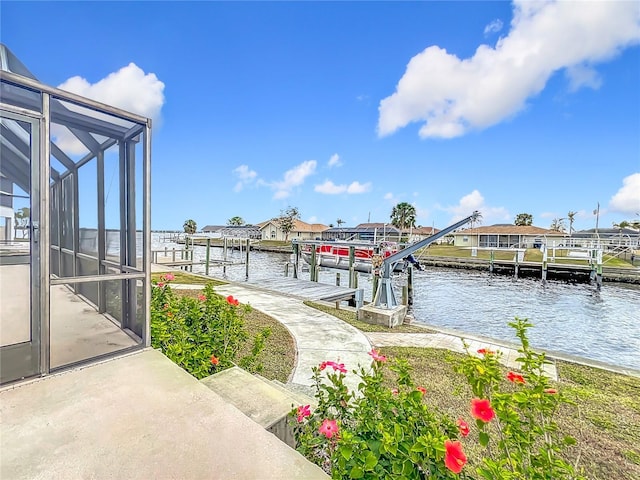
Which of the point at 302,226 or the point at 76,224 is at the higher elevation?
the point at 302,226

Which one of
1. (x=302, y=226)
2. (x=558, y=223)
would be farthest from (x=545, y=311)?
(x=558, y=223)

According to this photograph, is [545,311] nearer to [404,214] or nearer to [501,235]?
[501,235]

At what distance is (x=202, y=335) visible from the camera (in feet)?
10.1

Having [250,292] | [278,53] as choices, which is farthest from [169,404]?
[278,53]

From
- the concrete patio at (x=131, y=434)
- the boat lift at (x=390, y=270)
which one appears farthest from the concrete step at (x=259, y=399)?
the boat lift at (x=390, y=270)

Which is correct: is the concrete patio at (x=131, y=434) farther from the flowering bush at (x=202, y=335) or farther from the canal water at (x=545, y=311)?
the canal water at (x=545, y=311)

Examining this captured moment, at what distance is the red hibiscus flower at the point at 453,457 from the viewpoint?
45.3 inches

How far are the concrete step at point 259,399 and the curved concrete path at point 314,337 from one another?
3.71ft

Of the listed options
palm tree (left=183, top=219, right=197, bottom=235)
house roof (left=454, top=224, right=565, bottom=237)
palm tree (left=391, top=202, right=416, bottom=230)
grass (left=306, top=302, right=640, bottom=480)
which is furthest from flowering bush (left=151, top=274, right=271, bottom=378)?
palm tree (left=183, top=219, right=197, bottom=235)

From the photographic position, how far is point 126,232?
11.8 feet

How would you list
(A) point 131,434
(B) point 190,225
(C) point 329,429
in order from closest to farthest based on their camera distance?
(C) point 329,429 → (A) point 131,434 → (B) point 190,225

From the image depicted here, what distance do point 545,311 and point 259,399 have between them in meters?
13.8

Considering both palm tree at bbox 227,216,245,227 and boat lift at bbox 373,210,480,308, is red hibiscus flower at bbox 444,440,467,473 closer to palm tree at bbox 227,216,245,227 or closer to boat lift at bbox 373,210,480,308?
boat lift at bbox 373,210,480,308

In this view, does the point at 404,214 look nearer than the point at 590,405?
No
